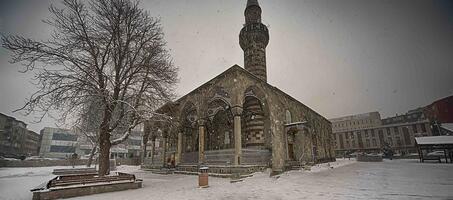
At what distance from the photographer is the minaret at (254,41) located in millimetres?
25906

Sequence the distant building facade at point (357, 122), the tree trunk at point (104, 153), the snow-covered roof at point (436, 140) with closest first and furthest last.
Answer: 1. the tree trunk at point (104, 153)
2. the snow-covered roof at point (436, 140)
3. the distant building facade at point (357, 122)

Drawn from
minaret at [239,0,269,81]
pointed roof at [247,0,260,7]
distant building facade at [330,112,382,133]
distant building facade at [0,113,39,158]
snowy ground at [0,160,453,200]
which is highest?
pointed roof at [247,0,260,7]

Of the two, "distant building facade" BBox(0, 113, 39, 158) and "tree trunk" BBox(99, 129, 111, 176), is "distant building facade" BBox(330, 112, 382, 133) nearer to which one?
"tree trunk" BBox(99, 129, 111, 176)

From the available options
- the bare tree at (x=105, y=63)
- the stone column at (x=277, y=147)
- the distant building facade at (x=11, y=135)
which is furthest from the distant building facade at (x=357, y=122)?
the distant building facade at (x=11, y=135)

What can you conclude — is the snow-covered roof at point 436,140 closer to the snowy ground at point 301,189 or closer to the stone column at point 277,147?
the snowy ground at point 301,189

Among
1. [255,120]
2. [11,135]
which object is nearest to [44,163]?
[11,135]

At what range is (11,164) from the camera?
1107 inches

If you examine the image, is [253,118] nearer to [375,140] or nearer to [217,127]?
[217,127]

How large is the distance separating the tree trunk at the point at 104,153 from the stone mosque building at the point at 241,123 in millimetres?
3400

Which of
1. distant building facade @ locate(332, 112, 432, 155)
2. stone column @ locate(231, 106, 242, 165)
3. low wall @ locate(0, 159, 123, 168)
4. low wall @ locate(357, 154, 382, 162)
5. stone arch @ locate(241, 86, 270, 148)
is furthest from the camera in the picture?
distant building facade @ locate(332, 112, 432, 155)

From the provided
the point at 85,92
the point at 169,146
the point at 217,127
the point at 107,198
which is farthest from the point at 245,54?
the point at 107,198

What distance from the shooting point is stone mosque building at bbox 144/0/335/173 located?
1572cm

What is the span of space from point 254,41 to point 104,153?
21741 mm

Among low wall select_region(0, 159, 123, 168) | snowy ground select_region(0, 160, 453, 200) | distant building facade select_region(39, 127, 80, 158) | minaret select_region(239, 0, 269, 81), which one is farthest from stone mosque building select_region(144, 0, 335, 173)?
distant building facade select_region(39, 127, 80, 158)
